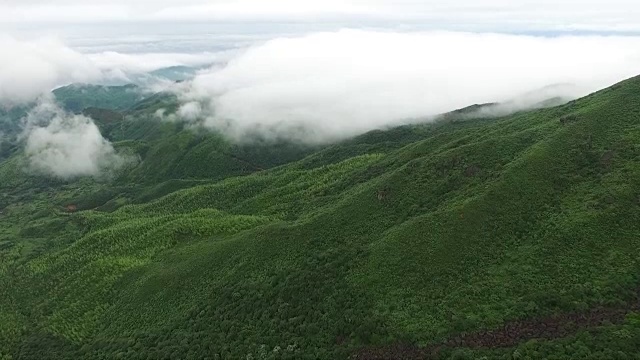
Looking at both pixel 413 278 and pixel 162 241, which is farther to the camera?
pixel 162 241

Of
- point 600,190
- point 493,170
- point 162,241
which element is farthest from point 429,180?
point 162,241

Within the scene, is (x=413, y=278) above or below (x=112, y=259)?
above

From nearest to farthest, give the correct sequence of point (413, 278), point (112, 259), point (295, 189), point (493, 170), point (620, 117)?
1. point (413, 278)
2. point (493, 170)
3. point (620, 117)
4. point (112, 259)
5. point (295, 189)

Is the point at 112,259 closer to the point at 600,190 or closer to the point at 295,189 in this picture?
the point at 295,189

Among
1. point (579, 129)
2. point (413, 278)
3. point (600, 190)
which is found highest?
point (579, 129)

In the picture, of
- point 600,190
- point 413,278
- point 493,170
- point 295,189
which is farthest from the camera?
point 295,189

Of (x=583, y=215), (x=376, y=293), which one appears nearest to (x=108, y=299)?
(x=376, y=293)
